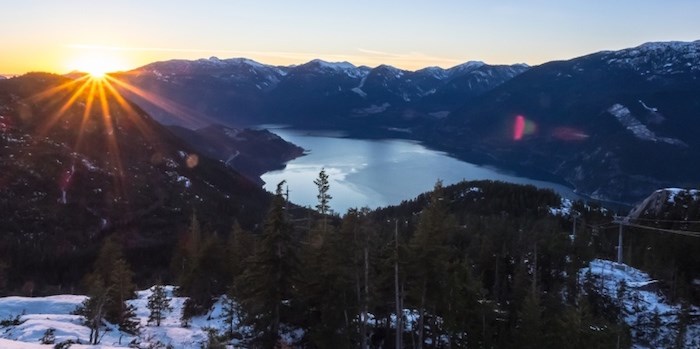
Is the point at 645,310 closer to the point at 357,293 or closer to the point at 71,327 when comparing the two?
the point at 357,293

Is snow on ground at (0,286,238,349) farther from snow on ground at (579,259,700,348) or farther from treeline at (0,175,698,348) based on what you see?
snow on ground at (579,259,700,348)

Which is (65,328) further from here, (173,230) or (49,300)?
(173,230)

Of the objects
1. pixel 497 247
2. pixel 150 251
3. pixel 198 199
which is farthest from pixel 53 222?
pixel 497 247

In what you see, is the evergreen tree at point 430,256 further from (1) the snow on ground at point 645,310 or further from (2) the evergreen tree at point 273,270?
(1) the snow on ground at point 645,310

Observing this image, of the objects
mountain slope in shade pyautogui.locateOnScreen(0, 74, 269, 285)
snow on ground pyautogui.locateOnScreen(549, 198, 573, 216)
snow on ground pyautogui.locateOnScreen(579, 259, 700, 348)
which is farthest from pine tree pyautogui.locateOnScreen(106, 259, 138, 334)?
snow on ground pyautogui.locateOnScreen(549, 198, 573, 216)

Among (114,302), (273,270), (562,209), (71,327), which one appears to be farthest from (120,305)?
(562,209)
